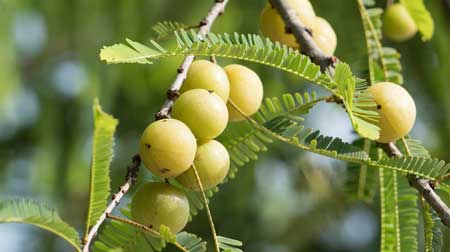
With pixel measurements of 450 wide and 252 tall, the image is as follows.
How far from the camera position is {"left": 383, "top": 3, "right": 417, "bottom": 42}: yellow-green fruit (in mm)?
1538

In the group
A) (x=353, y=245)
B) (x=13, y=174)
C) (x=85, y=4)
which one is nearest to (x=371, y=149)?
(x=85, y=4)

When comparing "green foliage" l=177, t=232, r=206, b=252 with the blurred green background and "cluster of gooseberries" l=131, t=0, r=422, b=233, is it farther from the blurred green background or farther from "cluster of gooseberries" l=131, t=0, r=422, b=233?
the blurred green background

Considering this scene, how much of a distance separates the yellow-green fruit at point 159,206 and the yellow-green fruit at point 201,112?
0.08m

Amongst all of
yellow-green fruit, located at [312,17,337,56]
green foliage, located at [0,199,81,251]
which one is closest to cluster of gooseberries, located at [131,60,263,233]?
green foliage, located at [0,199,81,251]

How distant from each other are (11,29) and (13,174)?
127cm

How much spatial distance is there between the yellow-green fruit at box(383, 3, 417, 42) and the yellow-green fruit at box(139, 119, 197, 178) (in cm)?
75

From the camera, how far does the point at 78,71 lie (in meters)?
2.38

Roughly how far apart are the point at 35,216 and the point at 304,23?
0.57 metres

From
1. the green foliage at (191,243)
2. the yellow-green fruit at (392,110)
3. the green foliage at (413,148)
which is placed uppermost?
the yellow-green fruit at (392,110)

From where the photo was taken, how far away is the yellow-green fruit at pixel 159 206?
3.04 ft

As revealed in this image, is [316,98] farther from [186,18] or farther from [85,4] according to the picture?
[186,18]

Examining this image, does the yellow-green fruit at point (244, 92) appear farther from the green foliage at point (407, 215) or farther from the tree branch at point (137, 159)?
the green foliage at point (407, 215)

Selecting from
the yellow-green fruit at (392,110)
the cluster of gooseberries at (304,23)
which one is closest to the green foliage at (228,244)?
the yellow-green fruit at (392,110)

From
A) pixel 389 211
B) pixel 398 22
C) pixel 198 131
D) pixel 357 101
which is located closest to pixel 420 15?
pixel 398 22
